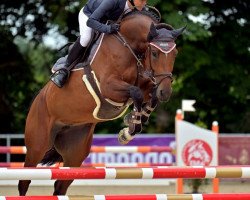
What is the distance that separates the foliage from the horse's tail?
663 centimetres

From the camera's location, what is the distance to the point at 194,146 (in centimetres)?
1044

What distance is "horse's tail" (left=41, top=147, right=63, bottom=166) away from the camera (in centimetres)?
764

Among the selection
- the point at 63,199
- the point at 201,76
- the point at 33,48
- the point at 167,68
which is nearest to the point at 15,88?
the point at 33,48

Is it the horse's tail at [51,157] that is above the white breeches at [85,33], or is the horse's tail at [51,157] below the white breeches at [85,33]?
below

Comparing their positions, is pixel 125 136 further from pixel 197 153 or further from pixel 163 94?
pixel 197 153

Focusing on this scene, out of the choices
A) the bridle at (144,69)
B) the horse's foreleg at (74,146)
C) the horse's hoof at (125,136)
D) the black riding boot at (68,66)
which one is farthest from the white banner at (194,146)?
the bridle at (144,69)

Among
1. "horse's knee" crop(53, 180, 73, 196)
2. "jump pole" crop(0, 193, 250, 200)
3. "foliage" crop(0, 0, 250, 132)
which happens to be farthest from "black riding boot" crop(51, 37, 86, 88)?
"foliage" crop(0, 0, 250, 132)

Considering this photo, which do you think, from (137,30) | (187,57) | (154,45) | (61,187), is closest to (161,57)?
(154,45)

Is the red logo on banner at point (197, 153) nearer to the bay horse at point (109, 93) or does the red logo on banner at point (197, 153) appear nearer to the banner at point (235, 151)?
the banner at point (235, 151)

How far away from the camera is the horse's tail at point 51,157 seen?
764 cm

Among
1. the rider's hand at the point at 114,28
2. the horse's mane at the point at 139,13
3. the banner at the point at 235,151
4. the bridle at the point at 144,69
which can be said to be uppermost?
the horse's mane at the point at 139,13

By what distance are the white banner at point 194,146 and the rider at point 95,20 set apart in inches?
144

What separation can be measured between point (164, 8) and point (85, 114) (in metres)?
7.28

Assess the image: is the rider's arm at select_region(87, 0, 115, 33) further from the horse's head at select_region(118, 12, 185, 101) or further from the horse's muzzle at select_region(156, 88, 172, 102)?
the horse's muzzle at select_region(156, 88, 172, 102)
